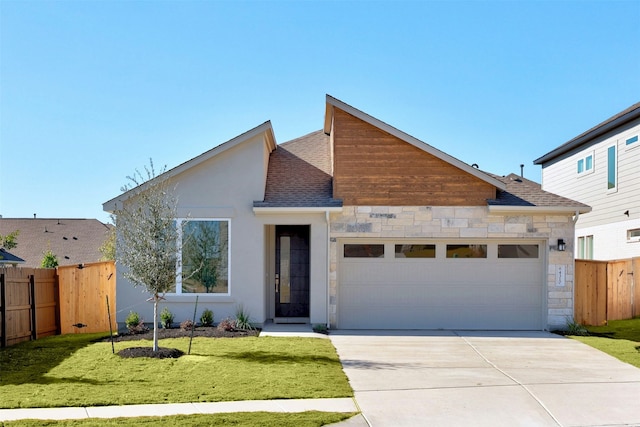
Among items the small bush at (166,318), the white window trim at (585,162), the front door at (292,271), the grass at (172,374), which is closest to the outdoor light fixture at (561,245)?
the front door at (292,271)

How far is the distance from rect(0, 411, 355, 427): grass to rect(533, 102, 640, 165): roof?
1488 cm

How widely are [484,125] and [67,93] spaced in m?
11.7

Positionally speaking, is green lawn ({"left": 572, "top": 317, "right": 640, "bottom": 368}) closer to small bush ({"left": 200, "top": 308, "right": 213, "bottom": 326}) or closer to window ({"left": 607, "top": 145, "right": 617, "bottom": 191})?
window ({"left": 607, "top": 145, "right": 617, "bottom": 191})

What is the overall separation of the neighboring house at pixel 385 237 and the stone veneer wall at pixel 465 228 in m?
0.02

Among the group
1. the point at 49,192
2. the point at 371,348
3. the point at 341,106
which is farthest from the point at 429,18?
the point at 49,192

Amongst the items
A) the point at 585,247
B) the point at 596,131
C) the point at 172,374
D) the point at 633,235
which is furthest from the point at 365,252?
the point at 585,247

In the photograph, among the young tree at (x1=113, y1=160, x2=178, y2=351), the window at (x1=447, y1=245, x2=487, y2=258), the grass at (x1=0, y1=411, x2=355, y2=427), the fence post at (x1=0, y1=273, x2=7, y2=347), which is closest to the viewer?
the grass at (x1=0, y1=411, x2=355, y2=427)

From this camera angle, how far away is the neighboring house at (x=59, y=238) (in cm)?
3362

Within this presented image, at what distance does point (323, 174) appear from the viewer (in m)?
14.8

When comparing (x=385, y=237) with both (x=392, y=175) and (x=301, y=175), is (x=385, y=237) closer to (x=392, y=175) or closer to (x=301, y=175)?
(x=392, y=175)

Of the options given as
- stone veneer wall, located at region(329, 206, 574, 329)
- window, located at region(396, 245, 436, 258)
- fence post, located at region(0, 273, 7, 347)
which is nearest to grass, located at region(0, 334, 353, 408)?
fence post, located at region(0, 273, 7, 347)

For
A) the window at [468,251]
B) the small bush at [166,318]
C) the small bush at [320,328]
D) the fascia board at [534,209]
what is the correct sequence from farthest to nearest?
1. the window at [468,251]
2. the fascia board at [534,209]
3. the small bush at [166,318]
4. the small bush at [320,328]

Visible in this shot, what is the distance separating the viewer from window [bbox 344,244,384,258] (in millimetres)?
13672

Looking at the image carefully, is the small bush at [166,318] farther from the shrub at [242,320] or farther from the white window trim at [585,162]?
the white window trim at [585,162]
